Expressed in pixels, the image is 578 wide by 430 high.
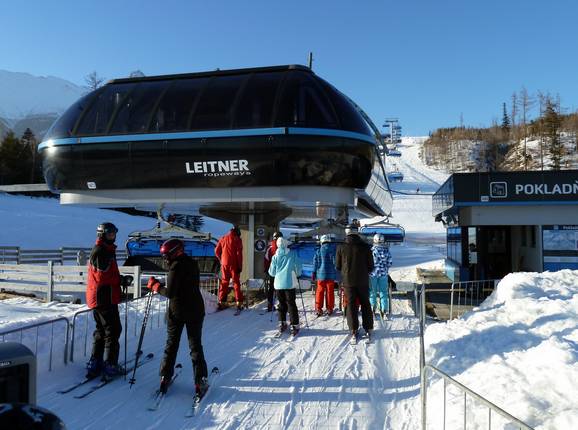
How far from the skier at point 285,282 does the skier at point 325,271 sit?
1.09 meters

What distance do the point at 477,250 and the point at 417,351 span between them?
419 inches

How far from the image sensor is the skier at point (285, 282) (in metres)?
7.74

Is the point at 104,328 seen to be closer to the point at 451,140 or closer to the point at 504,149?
the point at 504,149

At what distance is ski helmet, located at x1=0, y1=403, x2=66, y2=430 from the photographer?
211cm

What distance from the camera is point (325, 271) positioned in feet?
29.6

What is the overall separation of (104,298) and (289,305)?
3262mm

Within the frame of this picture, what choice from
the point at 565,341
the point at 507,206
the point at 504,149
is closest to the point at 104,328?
the point at 565,341

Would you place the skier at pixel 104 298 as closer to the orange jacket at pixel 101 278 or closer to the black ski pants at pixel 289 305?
the orange jacket at pixel 101 278

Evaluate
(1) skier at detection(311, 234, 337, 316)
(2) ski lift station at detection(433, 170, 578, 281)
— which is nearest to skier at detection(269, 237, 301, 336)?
(1) skier at detection(311, 234, 337, 316)

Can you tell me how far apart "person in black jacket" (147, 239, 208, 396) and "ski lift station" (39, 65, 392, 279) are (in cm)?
376

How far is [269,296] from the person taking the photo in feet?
31.5

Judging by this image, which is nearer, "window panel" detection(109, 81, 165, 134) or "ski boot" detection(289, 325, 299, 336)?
"ski boot" detection(289, 325, 299, 336)

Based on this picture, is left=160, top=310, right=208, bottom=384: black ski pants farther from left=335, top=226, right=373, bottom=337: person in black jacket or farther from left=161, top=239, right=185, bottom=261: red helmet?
left=335, top=226, right=373, bottom=337: person in black jacket

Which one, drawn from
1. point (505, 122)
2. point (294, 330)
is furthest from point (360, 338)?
point (505, 122)
